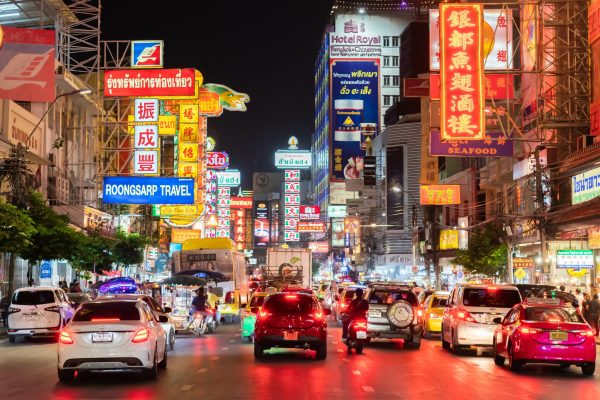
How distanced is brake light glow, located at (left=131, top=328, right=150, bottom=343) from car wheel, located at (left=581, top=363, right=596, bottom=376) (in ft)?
29.5

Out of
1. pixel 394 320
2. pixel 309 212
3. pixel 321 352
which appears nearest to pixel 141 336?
pixel 321 352

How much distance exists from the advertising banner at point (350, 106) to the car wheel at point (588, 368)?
4474 inches

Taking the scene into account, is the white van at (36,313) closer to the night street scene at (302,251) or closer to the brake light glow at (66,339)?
the night street scene at (302,251)

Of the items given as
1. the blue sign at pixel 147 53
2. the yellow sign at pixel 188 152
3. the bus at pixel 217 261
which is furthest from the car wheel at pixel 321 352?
the yellow sign at pixel 188 152

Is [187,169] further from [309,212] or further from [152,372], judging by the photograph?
[309,212]

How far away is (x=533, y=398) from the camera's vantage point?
48.5 ft

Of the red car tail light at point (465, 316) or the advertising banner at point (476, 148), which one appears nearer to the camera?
the red car tail light at point (465, 316)

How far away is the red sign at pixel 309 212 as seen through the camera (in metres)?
144

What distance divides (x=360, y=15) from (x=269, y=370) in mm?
129896

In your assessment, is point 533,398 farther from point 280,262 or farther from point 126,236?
point 126,236

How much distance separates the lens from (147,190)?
155ft

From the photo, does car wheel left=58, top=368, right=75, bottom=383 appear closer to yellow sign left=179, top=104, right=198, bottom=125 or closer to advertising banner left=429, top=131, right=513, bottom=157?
advertising banner left=429, top=131, right=513, bottom=157

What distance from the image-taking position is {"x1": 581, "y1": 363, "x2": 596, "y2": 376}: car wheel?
18.9 metres

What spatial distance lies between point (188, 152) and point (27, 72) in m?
31.2
